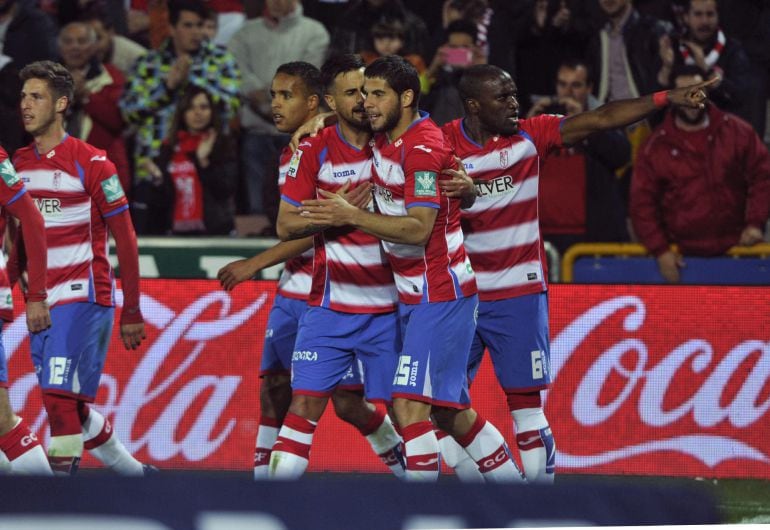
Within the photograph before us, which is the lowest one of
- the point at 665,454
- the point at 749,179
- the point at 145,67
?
the point at 665,454

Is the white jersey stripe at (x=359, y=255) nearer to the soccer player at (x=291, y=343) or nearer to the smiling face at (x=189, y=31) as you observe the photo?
the soccer player at (x=291, y=343)

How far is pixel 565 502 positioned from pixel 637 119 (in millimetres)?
3961

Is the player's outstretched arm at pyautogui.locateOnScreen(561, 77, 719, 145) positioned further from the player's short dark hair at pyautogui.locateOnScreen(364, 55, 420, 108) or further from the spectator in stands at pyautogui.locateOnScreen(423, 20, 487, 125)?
the spectator in stands at pyautogui.locateOnScreen(423, 20, 487, 125)

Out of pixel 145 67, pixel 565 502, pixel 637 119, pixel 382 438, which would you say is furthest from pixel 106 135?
pixel 565 502

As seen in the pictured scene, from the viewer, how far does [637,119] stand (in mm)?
6824

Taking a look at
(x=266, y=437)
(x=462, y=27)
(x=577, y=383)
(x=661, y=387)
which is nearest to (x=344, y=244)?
(x=266, y=437)

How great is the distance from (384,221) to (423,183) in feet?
0.75

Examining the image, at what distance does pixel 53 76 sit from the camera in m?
7.24

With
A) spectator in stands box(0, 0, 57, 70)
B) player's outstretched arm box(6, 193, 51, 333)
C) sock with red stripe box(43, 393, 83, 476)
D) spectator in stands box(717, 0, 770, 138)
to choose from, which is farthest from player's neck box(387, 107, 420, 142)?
spectator in stands box(0, 0, 57, 70)

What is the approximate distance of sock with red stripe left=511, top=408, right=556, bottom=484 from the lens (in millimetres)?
7203

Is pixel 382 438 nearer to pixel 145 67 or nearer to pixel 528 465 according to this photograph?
pixel 528 465

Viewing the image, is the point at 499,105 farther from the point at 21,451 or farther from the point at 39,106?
the point at 21,451

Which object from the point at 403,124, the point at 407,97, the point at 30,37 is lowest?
the point at 403,124

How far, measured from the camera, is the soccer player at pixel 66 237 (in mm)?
7273
